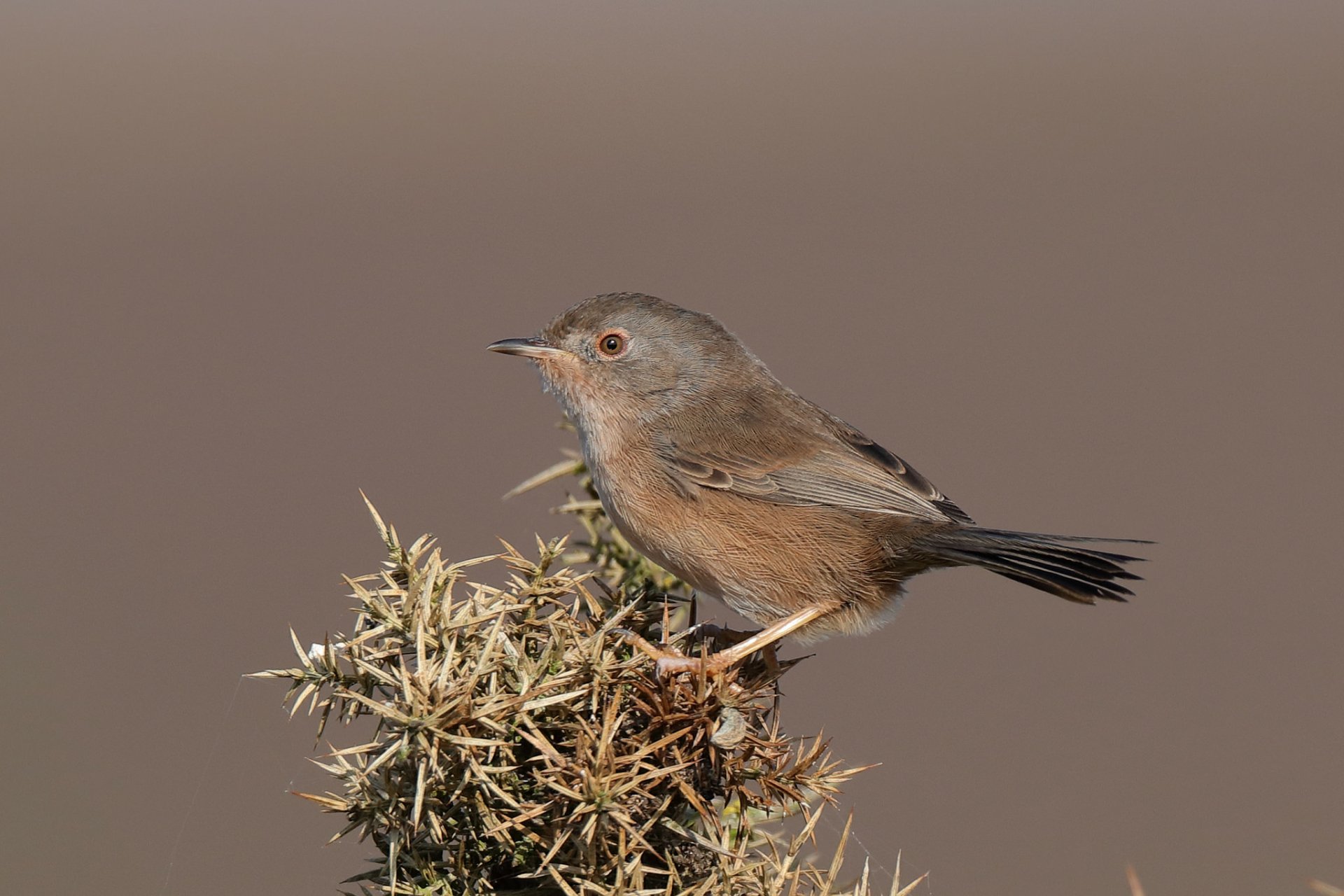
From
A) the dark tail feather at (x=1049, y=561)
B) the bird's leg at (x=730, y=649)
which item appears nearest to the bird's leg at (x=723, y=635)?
the bird's leg at (x=730, y=649)

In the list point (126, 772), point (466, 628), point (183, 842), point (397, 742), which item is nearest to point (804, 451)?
point (466, 628)

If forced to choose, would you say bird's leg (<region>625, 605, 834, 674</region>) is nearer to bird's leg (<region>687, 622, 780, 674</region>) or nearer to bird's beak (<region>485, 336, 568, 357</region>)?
bird's leg (<region>687, 622, 780, 674</region>)

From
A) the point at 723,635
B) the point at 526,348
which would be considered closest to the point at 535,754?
the point at 723,635

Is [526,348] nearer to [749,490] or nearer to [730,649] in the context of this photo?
[749,490]

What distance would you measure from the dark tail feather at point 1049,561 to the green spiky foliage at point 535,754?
3.47 feet

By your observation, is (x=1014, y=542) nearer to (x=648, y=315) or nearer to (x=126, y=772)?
(x=648, y=315)

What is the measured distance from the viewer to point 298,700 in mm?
2236

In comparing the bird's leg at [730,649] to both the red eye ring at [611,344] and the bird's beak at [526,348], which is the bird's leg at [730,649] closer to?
the red eye ring at [611,344]

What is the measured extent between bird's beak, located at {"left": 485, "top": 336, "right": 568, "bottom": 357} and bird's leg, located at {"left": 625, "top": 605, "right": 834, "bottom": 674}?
4.50 feet

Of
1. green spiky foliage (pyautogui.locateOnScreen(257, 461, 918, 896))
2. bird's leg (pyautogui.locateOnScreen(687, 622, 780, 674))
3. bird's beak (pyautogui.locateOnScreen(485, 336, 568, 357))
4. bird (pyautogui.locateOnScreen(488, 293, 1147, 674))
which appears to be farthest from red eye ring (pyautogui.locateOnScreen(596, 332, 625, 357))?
green spiky foliage (pyautogui.locateOnScreen(257, 461, 918, 896))

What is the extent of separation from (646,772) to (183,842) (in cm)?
410

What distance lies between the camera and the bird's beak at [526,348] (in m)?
4.32

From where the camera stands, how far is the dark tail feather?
3.16m

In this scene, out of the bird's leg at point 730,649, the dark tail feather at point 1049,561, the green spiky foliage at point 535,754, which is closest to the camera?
the green spiky foliage at point 535,754
